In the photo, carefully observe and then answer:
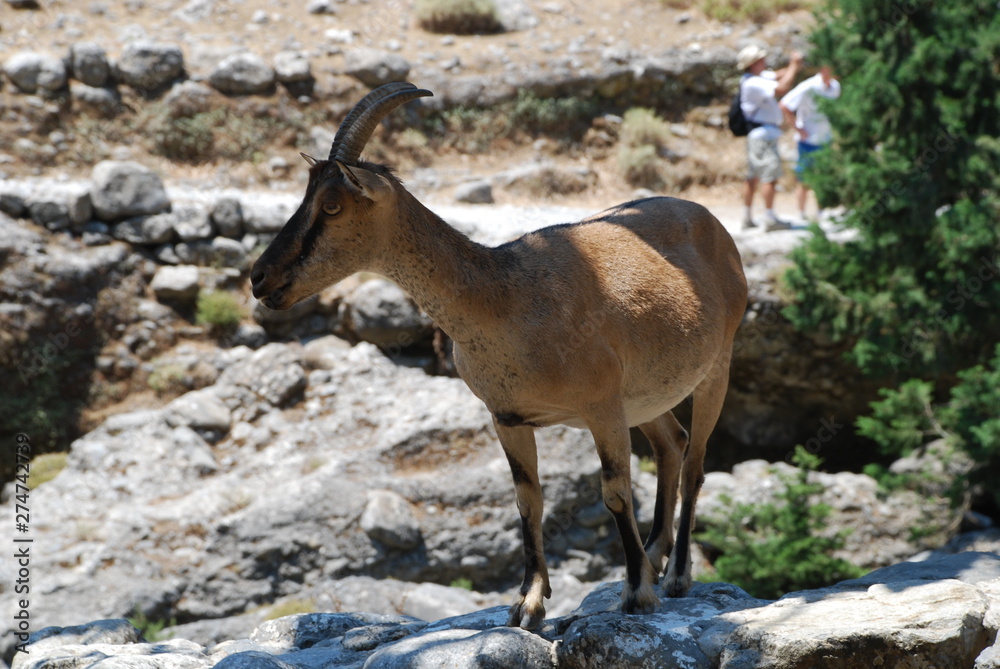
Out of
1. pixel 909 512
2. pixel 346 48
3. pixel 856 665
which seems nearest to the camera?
pixel 856 665

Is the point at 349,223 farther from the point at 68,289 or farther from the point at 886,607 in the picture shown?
the point at 68,289

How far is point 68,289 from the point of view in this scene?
13344 mm

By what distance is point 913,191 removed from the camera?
11406 millimetres

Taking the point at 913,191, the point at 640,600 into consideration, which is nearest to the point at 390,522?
the point at 640,600

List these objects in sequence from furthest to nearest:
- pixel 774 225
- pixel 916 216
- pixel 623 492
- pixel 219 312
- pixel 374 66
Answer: pixel 374 66, pixel 774 225, pixel 219 312, pixel 916 216, pixel 623 492

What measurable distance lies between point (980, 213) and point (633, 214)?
7381 mm

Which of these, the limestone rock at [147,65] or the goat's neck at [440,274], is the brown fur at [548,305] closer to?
the goat's neck at [440,274]

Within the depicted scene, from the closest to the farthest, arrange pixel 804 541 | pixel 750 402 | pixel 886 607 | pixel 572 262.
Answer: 1. pixel 886 607
2. pixel 572 262
3. pixel 804 541
4. pixel 750 402

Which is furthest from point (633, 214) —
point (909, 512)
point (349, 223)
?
point (909, 512)

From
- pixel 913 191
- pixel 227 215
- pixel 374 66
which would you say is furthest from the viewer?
pixel 374 66

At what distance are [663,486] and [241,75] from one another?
47.1 feet

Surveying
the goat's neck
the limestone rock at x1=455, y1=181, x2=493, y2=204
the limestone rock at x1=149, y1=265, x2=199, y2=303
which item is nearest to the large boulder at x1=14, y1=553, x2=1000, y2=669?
the goat's neck

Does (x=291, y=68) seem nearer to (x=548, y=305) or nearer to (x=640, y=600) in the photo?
(x=548, y=305)

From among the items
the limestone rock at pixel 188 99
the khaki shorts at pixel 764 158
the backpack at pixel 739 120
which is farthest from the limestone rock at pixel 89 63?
the khaki shorts at pixel 764 158
